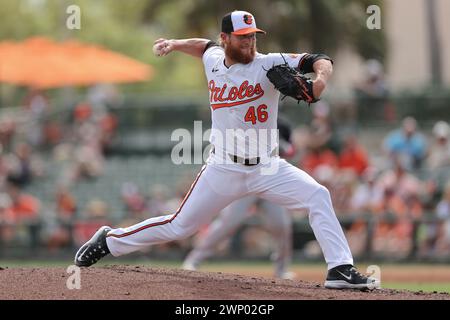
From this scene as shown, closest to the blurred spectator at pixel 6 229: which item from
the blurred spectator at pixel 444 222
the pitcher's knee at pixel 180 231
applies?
the blurred spectator at pixel 444 222

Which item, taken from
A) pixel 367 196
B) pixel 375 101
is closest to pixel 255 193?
pixel 367 196

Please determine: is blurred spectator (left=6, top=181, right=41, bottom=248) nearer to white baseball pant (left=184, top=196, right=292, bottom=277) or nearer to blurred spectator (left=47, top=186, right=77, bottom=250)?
blurred spectator (left=47, top=186, right=77, bottom=250)

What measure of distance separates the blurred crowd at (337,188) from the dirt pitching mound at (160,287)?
707cm

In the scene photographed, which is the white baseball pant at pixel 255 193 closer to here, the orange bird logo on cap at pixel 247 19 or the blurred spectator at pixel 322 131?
the orange bird logo on cap at pixel 247 19

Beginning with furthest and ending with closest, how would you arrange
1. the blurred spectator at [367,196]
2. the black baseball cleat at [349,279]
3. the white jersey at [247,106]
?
the blurred spectator at [367,196]
the white jersey at [247,106]
the black baseball cleat at [349,279]

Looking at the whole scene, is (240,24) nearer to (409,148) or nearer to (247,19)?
(247,19)

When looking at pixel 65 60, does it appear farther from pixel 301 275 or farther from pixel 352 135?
pixel 301 275

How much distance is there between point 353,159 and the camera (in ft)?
51.6

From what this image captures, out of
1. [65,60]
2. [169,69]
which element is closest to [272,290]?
[65,60]

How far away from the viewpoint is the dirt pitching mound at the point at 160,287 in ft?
21.2

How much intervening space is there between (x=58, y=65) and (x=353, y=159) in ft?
21.4

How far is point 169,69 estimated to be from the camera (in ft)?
136

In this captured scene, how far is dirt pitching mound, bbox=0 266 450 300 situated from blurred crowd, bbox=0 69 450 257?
707 cm
